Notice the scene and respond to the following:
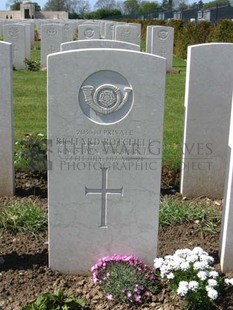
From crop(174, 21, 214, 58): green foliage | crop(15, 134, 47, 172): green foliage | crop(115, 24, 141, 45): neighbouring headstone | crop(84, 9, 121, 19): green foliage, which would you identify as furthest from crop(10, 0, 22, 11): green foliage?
crop(15, 134, 47, 172): green foliage

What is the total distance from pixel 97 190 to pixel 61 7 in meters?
86.0

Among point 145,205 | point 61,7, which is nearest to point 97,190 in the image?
point 145,205

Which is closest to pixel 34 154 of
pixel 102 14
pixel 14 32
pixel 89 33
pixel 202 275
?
pixel 202 275

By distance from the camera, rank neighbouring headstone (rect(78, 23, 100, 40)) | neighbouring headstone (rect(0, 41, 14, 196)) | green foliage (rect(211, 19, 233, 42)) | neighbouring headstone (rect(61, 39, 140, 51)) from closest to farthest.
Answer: neighbouring headstone (rect(0, 41, 14, 196))
neighbouring headstone (rect(61, 39, 140, 51))
neighbouring headstone (rect(78, 23, 100, 40))
green foliage (rect(211, 19, 233, 42))

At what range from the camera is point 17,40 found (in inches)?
597

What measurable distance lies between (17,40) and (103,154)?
12.5m

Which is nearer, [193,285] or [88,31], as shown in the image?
[193,285]

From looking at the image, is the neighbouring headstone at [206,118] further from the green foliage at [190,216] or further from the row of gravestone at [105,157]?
the row of gravestone at [105,157]

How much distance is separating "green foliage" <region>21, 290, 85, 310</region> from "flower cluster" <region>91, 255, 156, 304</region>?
218 millimetres

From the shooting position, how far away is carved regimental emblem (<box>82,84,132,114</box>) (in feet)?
10.9

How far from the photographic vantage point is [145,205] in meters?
3.54

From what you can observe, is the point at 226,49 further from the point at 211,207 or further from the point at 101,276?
the point at 101,276

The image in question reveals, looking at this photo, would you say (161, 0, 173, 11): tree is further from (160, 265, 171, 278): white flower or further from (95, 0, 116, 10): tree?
(160, 265, 171, 278): white flower

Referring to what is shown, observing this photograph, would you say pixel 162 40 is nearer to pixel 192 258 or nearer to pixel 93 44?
pixel 93 44
